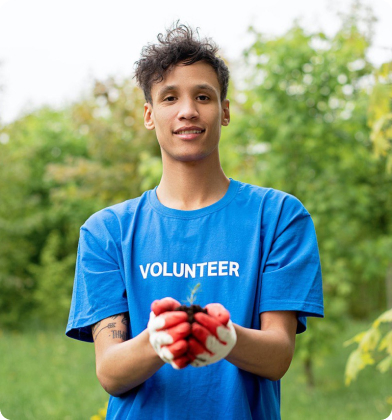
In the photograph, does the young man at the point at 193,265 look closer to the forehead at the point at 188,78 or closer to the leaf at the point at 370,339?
the forehead at the point at 188,78

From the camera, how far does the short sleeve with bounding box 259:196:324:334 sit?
1786 millimetres

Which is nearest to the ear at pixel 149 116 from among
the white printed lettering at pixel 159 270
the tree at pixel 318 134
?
the white printed lettering at pixel 159 270

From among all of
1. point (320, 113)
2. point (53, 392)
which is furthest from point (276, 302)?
point (53, 392)

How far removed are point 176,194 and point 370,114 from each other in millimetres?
1996

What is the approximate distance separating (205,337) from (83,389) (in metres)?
6.01

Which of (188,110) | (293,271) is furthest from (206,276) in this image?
(188,110)

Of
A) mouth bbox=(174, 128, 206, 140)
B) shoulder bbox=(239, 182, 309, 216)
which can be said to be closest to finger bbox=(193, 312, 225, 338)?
shoulder bbox=(239, 182, 309, 216)

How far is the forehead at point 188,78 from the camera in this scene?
6.35 feet

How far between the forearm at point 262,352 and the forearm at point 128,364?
229mm

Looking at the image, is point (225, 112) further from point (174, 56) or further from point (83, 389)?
point (83, 389)

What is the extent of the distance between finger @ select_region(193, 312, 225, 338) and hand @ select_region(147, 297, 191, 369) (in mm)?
30

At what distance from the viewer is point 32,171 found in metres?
13.4

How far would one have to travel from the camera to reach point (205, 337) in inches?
54.9

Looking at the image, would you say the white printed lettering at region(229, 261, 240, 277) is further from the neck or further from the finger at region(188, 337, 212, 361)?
the finger at region(188, 337, 212, 361)
